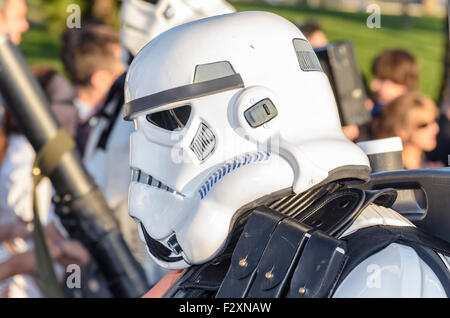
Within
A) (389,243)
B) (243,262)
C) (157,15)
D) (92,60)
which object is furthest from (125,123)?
(389,243)

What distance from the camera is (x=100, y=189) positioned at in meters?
3.30

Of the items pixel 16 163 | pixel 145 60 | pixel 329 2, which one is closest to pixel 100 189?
pixel 16 163

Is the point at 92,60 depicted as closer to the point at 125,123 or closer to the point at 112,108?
the point at 112,108

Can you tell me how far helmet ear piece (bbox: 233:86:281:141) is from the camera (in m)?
1.84

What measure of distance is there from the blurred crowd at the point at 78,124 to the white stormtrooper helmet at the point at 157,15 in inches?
15.5

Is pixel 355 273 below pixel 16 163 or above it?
above

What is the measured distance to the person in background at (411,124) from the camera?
3.80 m

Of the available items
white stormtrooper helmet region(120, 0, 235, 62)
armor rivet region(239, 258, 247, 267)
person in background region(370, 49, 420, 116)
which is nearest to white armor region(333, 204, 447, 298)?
armor rivet region(239, 258, 247, 267)

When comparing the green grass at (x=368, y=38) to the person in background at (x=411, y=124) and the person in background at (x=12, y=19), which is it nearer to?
A: the person in background at (x=411, y=124)

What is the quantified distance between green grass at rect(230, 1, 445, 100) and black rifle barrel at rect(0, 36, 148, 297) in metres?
5.48

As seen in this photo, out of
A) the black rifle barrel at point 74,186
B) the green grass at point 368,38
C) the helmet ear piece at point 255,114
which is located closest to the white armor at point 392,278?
the helmet ear piece at point 255,114
